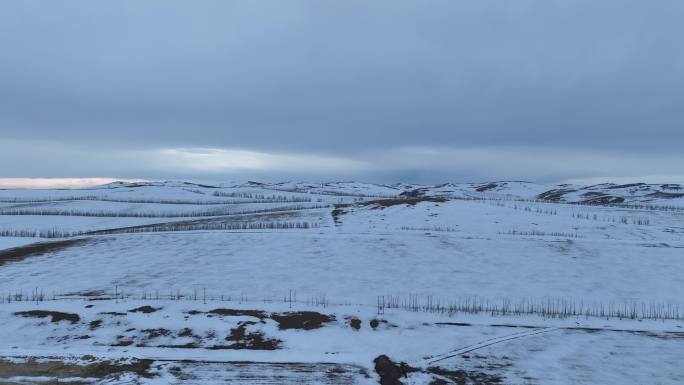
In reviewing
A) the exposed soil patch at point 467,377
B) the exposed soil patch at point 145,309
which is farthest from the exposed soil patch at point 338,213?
the exposed soil patch at point 467,377

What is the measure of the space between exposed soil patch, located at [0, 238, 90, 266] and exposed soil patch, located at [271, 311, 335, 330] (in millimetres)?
19832

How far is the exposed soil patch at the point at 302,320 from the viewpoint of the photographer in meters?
16.3

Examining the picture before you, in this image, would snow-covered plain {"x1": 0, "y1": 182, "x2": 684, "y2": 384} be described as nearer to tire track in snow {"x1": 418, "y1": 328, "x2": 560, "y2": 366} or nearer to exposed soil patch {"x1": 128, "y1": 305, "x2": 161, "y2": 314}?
tire track in snow {"x1": 418, "y1": 328, "x2": 560, "y2": 366}

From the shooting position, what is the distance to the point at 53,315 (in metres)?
17.0

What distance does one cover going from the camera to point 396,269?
2608 centimetres

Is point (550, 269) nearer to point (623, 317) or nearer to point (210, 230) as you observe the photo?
point (623, 317)

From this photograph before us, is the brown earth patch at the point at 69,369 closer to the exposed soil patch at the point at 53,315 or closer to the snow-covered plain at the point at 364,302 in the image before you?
the snow-covered plain at the point at 364,302

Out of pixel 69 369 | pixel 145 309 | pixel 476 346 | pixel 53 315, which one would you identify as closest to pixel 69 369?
pixel 69 369

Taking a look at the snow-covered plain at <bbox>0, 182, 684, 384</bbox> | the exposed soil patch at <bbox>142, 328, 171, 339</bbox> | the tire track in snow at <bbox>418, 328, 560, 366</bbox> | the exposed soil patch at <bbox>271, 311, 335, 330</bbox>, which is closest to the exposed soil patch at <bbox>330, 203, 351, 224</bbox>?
the snow-covered plain at <bbox>0, 182, 684, 384</bbox>

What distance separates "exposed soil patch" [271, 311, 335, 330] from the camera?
16.3 meters

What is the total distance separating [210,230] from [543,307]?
26632mm

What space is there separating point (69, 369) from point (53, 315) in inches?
217

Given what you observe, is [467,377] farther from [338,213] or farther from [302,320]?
[338,213]

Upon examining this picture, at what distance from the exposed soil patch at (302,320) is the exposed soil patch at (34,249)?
65.1 ft
